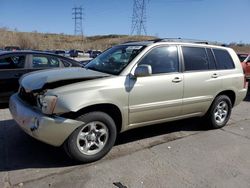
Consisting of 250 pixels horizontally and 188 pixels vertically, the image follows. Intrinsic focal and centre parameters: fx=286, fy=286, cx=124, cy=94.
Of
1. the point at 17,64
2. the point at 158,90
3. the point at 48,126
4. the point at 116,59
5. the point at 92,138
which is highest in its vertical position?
the point at 116,59

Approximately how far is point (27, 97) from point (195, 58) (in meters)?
3.02

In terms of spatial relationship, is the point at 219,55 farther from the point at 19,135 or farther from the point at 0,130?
the point at 0,130

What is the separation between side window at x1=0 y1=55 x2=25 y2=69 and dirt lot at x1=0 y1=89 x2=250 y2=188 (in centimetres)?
199

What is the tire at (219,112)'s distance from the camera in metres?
5.64

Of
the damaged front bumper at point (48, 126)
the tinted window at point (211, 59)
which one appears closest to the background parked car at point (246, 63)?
the tinted window at point (211, 59)

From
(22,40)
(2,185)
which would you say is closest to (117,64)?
(2,185)

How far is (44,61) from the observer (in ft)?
24.5

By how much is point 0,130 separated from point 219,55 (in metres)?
4.44

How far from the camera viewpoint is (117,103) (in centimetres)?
410

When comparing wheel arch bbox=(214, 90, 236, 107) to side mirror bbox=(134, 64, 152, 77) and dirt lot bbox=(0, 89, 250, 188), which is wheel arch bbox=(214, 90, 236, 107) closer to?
dirt lot bbox=(0, 89, 250, 188)

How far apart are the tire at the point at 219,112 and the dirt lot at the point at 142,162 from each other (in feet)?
0.91

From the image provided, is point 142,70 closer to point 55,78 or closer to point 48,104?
point 55,78

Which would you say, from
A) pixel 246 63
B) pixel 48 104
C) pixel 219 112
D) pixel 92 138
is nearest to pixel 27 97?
pixel 48 104

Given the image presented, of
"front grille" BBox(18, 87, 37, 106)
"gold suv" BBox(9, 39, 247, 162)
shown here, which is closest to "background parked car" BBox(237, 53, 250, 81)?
"gold suv" BBox(9, 39, 247, 162)
